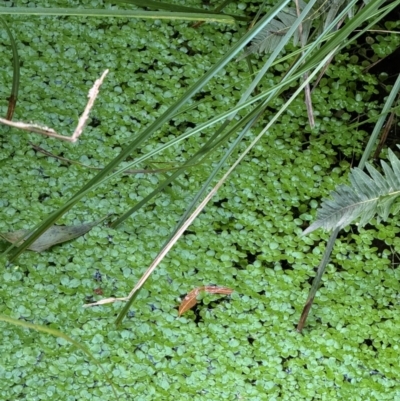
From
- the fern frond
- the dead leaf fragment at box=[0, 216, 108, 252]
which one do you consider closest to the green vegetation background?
the dead leaf fragment at box=[0, 216, 108, 252]

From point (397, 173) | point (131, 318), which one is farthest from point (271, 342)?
point (397, 173)

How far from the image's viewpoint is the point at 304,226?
1402 mm

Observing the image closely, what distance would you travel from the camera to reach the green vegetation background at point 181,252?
1.20 m

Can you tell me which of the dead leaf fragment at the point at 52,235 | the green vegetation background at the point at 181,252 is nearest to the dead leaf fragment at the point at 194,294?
the green vegetation background at the point at 181,252

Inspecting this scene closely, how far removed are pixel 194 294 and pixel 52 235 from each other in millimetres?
287

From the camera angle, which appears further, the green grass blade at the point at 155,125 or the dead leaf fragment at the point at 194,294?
the dead leaf fragment at the point at 194,294

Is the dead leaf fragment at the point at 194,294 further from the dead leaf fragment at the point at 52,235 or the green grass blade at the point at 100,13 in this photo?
the green grass blade at the point at 100,13

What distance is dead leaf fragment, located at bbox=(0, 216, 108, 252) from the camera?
1251mm

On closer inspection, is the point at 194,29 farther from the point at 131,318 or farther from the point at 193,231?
the point at 131,318

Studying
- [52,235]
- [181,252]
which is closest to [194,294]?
[181,252]

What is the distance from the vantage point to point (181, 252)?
131cm

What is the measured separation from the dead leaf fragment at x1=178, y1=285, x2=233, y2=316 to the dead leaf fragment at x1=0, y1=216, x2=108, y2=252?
227 mm

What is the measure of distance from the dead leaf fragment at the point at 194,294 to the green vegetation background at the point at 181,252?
2cm

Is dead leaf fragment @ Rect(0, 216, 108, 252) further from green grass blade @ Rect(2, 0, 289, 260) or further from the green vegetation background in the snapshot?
green grass blade @ Rect(2, 0, 289, 260)
